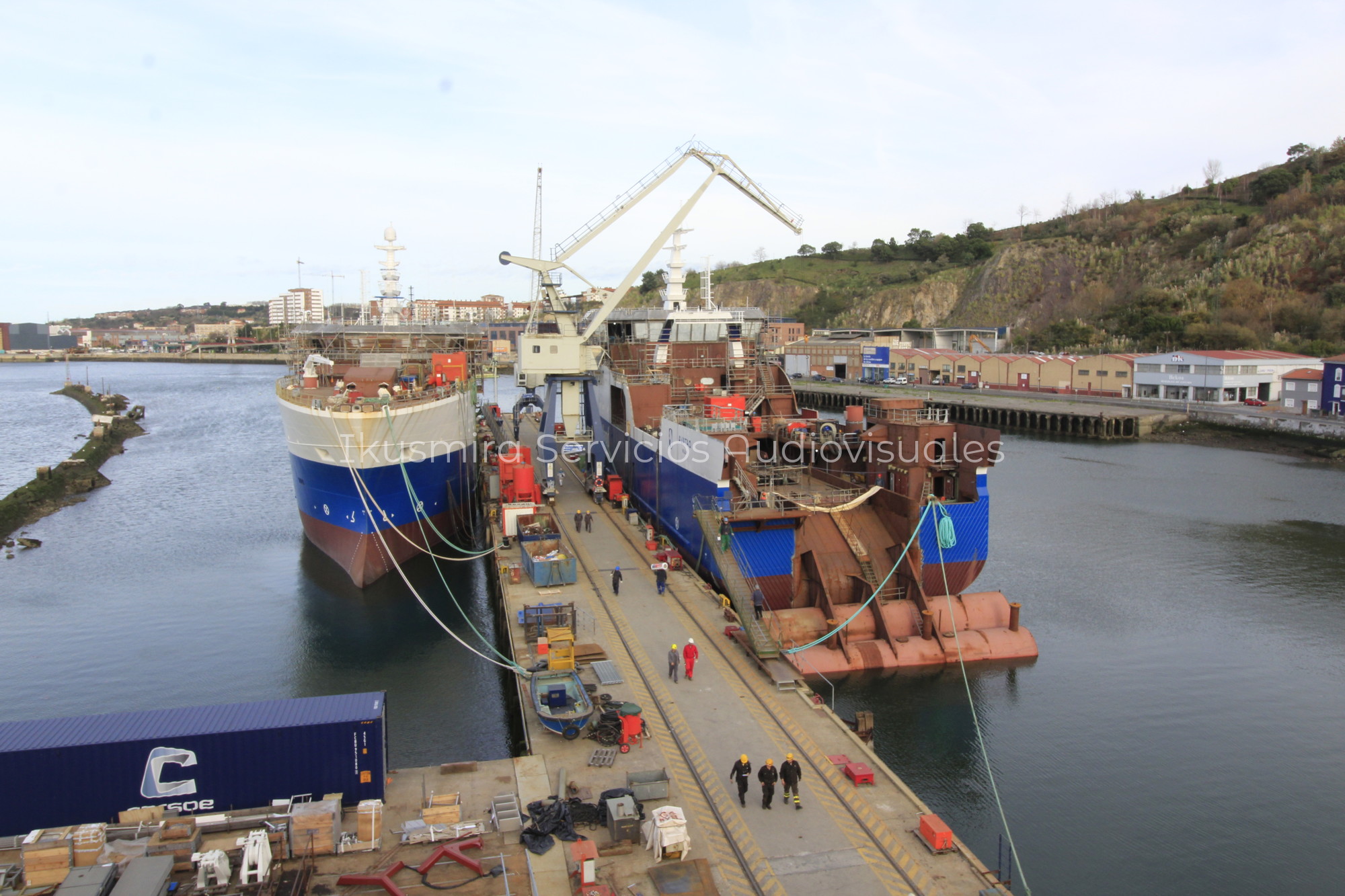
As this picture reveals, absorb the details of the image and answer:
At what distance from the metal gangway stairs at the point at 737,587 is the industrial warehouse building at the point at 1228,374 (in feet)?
180

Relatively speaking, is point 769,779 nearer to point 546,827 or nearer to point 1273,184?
point 546,827

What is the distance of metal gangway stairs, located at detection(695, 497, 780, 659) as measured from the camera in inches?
653

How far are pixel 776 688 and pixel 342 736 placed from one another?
763 centimetres

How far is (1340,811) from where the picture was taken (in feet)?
47.9

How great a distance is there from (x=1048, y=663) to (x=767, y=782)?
1192 centimetres

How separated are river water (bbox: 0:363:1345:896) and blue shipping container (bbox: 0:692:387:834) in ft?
16.0

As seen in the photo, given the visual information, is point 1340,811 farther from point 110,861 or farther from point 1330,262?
point 1330,262

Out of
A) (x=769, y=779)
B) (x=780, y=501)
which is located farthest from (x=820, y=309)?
(x=769, y=779)

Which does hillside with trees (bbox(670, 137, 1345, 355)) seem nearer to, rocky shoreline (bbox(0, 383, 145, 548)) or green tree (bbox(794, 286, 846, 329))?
green tree (bbox(794, 286, 846, 329))

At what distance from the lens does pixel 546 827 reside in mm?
10578

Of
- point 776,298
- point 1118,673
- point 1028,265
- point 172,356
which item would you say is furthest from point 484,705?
point 172,356

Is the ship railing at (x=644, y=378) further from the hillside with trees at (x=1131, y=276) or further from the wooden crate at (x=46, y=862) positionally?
the hillside with trees at (x=1131, y=276)

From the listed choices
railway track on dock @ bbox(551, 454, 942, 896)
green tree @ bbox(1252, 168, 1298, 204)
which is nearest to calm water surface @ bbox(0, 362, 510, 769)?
railway track on dock @ bbox(551, 454, 942, 896)

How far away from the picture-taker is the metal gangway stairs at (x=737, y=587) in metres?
16.6
